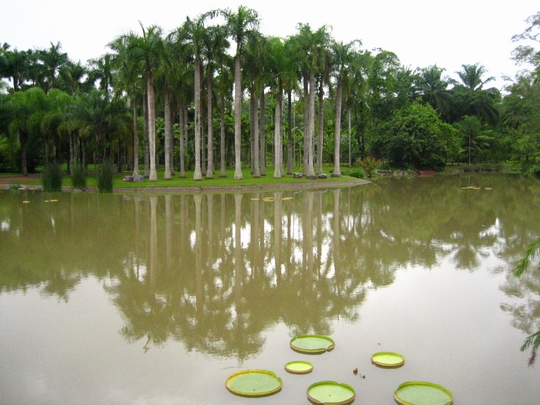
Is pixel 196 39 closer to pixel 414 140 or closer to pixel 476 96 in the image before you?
pixel 414 140

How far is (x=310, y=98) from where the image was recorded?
33750 millimetres

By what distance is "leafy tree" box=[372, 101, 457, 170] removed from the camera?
1927 inches

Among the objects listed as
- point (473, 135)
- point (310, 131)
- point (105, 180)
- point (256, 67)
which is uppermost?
point (256, 67)

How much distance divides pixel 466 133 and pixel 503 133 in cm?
504

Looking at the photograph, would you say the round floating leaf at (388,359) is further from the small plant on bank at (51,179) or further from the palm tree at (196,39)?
the palm tree at (196,39)

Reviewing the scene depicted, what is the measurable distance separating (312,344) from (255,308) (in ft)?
5.35

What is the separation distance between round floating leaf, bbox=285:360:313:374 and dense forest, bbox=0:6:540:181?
84.4ft

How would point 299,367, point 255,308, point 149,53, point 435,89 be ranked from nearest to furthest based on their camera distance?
point 299,367, point 255,308, point 149,53, point 435,89

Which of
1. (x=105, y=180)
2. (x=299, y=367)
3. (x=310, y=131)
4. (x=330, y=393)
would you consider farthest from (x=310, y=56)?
(x=330, y=393)

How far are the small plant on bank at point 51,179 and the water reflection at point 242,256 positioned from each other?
5876mm

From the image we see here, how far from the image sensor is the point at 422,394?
15.3 ft

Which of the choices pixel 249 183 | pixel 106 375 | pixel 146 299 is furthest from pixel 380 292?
pixel 249 183

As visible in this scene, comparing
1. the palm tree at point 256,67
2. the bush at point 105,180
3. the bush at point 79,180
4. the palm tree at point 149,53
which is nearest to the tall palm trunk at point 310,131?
the palm tree at point 256,67

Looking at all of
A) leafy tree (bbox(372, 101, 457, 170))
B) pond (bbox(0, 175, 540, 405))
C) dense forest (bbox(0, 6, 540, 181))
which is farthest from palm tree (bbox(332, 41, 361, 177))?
pond (bbox(0, 175, 540, 405))
